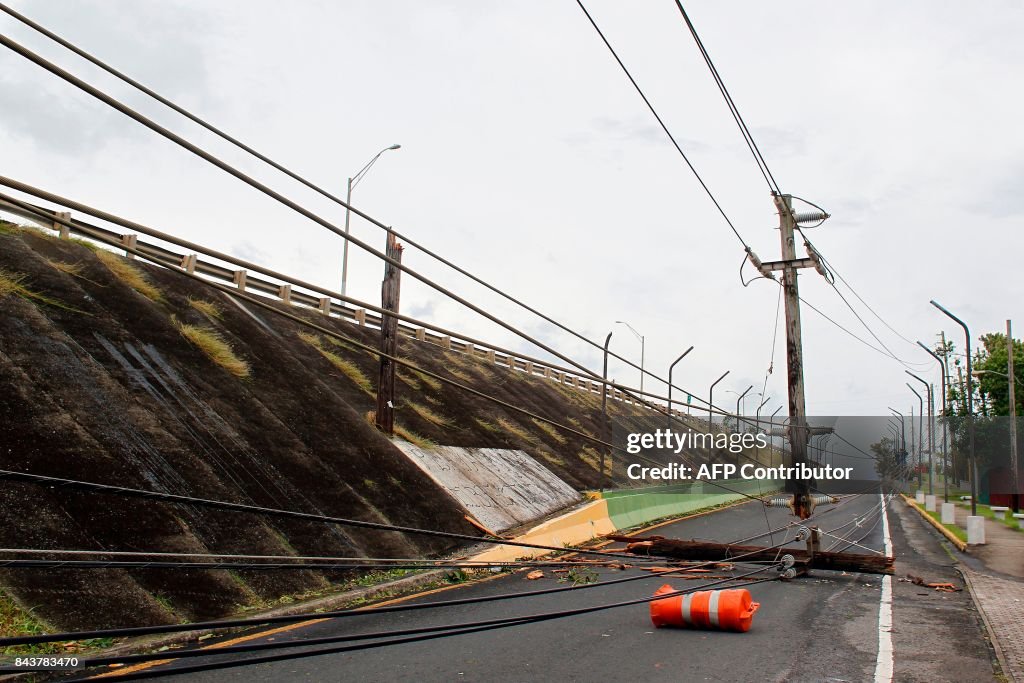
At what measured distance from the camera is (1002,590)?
1503 cm

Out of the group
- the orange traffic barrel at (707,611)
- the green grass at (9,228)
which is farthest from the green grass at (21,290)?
the orange traffic barrel at (707,611)

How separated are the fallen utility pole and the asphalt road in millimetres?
541

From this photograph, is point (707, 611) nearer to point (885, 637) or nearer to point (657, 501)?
point (885, 637)

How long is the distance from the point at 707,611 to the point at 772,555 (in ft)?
19.2

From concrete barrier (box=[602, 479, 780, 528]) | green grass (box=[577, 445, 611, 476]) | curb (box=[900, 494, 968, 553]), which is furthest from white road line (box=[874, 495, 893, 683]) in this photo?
green grass (box=[577, 445, 611, 476])

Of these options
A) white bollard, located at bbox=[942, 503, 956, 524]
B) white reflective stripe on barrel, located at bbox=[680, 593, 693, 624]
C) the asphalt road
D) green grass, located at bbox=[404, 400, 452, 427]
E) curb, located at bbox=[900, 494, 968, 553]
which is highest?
green grass, located at bbox=[404, 400, 452, 427]

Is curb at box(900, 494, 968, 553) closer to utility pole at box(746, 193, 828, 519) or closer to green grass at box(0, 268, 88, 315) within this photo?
utility pole at box(746, 193, 828, 519)

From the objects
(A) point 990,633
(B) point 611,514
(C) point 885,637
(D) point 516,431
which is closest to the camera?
(C) point 885,637

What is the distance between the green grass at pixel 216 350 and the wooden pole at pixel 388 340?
3.33 meters

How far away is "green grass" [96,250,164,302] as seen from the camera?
1997 cm

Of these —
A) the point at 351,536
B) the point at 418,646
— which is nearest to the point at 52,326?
the point at 351,536

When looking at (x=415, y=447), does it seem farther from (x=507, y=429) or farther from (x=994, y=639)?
(x=994, y=639)

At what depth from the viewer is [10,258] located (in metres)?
16.7

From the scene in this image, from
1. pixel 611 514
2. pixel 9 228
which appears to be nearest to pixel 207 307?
pixel 9 228
